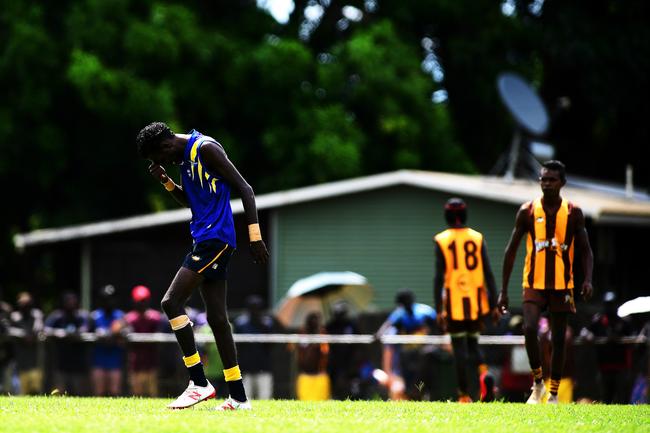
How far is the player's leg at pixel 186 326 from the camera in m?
10.1

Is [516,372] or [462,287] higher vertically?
[462,287]

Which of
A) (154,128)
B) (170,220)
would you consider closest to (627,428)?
(154,128)

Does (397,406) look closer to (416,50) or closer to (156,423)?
(156,423)

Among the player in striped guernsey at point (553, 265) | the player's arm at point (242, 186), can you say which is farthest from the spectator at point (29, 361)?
the player's arm at point (242, 186)

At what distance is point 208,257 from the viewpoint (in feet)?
33.1

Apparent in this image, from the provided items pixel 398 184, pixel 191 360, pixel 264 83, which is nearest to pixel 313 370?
pixel 398 184

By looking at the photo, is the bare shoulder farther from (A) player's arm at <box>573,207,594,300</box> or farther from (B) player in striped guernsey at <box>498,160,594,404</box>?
(A) player's arm at <box>573,207,594,300</box>

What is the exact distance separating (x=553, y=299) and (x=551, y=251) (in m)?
0.43

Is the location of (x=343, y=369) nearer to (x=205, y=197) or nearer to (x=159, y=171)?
(x=159, y=171)

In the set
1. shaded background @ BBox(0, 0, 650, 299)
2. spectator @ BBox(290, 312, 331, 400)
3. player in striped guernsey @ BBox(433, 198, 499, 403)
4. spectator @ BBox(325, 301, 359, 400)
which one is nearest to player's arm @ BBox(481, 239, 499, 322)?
player in striped guernsey @ BBox(433, 198, 499, 403)

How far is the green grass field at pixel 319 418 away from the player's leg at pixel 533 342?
2.70ft

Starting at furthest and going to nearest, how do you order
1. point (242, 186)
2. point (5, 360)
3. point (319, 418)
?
point (5, 360) < point (242, 186) < point (319, 418)

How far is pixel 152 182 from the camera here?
3347 centimetres

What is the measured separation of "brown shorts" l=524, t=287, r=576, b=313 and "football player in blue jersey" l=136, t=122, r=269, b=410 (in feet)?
11.0
